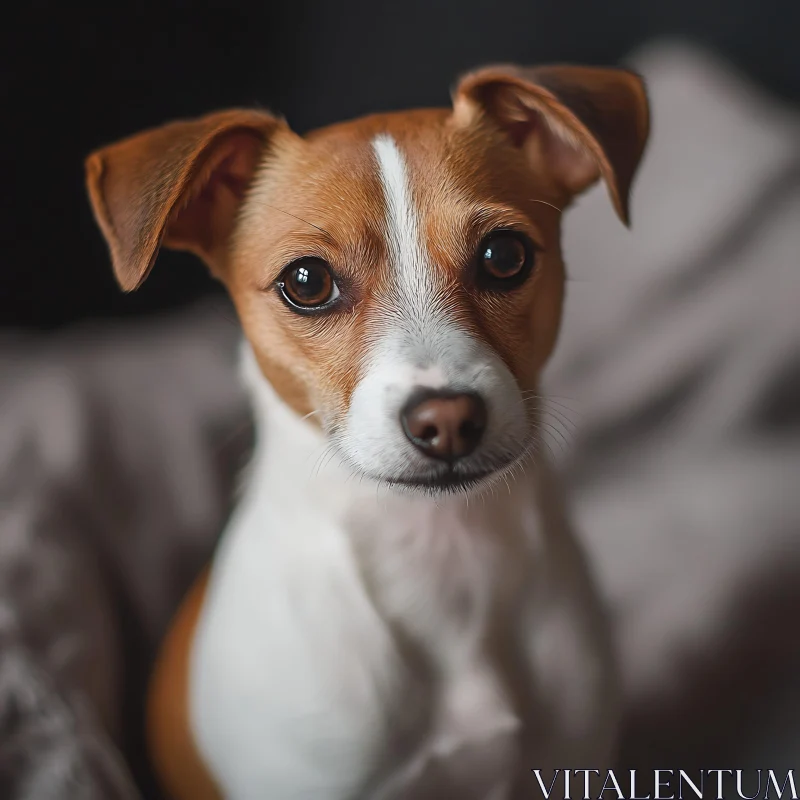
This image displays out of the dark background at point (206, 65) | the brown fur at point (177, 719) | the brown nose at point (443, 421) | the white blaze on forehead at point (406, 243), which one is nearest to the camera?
the brown nose at point (443, 421)

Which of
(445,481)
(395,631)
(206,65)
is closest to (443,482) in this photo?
(445,481)

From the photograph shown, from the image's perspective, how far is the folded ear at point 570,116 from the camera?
1.17 m

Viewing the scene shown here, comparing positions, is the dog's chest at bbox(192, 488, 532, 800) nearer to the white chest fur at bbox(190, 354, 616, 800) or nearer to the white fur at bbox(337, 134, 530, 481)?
the white chest fur at bbox(190, 354, 616, 800)

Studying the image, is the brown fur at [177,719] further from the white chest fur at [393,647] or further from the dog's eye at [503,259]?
the dog's eye at [503,259]

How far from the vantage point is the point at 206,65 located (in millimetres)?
2125

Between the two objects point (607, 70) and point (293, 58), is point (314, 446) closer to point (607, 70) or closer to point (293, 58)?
point (607, 70)

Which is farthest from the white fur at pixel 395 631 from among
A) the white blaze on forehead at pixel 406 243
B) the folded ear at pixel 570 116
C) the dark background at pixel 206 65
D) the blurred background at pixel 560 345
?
the dark background at pixel 206 65

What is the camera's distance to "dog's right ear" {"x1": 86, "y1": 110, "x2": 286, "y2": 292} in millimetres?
1116

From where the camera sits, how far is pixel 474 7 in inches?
86.2

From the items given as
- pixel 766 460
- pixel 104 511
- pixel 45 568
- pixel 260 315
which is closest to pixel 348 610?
pixel 260 315

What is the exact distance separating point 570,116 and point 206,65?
50.2 inches

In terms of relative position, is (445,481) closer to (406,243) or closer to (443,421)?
(443,421)

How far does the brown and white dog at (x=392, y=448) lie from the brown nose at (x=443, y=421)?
0.05 ft

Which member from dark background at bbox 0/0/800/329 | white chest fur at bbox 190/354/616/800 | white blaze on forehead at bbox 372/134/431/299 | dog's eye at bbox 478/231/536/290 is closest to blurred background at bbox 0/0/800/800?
dark background at bbox 0/0/800/329
